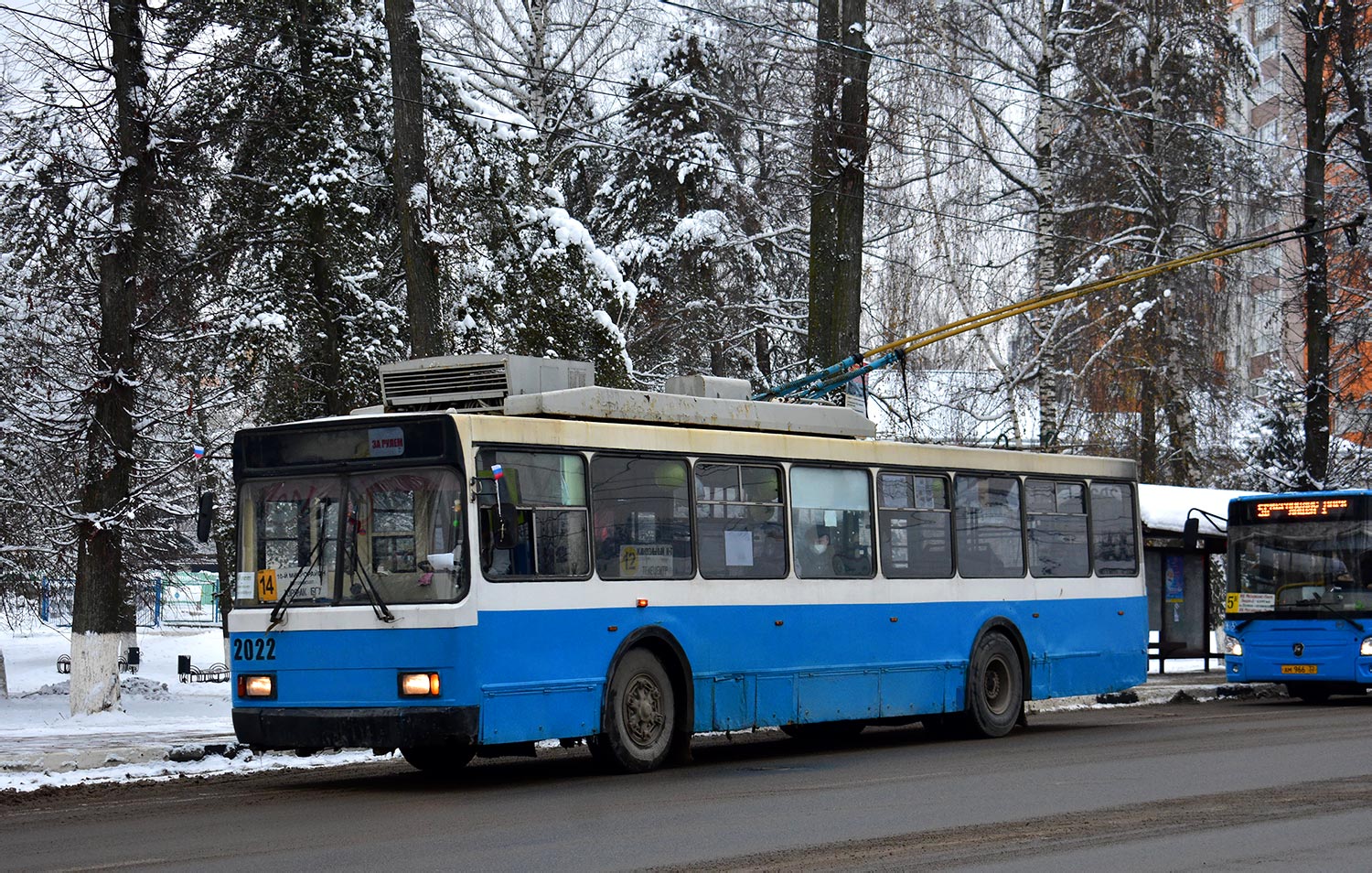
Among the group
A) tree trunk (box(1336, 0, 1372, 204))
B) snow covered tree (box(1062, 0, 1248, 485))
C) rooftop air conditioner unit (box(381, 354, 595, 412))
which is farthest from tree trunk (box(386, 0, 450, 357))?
tree trunk (box(1336, 0, 1372, 204))

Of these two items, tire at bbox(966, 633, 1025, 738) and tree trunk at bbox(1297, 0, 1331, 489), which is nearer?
tire at bbox(966, 633, 1025, 738)

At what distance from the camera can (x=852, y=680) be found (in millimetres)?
15148

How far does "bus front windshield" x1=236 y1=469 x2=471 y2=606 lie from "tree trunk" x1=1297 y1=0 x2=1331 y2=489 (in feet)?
78.5

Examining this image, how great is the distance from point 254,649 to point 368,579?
42.8 inches

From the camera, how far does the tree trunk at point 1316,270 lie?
105 ft

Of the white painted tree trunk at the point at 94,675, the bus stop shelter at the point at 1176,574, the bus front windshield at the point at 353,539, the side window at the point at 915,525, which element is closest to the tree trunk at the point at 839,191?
the side window at the point at 915,525

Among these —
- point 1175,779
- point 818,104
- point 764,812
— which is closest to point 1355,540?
point 818,104

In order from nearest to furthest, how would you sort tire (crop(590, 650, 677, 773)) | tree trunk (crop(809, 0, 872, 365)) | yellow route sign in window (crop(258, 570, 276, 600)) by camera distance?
1. yellow route sign in window (crop(258, 570, 276, 600))
2. tire (crop(590, 650, 677, 773))
3. tree trunk (crop(809, 0, 872, 365))

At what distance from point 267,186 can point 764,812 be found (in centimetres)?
1549

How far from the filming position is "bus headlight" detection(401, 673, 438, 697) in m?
11.7

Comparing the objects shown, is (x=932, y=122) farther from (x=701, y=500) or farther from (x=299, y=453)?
(x=299, y=453)

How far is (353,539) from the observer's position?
12.2 metres

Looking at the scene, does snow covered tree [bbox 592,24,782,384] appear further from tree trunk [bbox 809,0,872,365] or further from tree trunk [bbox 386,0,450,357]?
tree trunk [bbox 386,0,450,357]

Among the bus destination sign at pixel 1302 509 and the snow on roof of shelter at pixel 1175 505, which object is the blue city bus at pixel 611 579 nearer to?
the bus destination sign at pixel 1302 509
